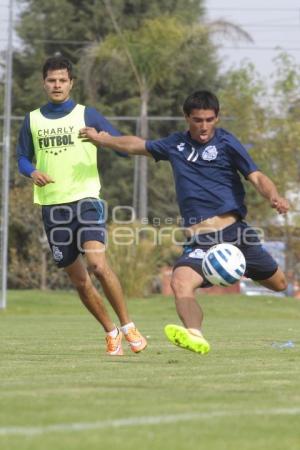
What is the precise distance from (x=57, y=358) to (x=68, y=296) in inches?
948

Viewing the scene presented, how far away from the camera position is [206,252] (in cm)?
974

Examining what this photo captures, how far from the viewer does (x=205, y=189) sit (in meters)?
9.95

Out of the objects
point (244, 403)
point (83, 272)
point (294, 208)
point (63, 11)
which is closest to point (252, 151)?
point (294, 208)

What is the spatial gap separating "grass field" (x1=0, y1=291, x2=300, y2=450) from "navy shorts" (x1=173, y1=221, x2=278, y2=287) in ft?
2.41

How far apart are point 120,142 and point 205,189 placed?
93 cm

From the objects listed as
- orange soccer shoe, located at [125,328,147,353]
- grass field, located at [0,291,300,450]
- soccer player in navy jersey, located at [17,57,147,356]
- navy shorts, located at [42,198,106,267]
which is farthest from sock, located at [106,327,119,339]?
navy shorts, located at [42,198,106,267]

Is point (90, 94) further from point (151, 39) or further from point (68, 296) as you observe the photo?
point (68, 296)

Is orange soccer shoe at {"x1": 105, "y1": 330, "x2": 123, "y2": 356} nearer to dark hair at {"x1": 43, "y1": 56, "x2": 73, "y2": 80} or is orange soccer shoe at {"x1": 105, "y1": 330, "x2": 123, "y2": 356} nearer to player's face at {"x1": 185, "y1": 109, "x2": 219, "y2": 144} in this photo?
player's face at {"x1": 185, "y1": 109, "x2": 219, "y2": 144}

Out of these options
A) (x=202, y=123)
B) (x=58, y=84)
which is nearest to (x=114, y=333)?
(x=58, y=84)

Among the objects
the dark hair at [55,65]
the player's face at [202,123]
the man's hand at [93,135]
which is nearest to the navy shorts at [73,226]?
the man's hand at [93,135]

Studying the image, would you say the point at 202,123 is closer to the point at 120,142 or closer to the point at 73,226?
the point at 120,142

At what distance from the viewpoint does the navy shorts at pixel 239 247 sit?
982 cm

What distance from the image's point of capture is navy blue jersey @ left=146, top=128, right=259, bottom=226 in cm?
992

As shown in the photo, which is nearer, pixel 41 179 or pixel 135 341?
pixel 41 179
